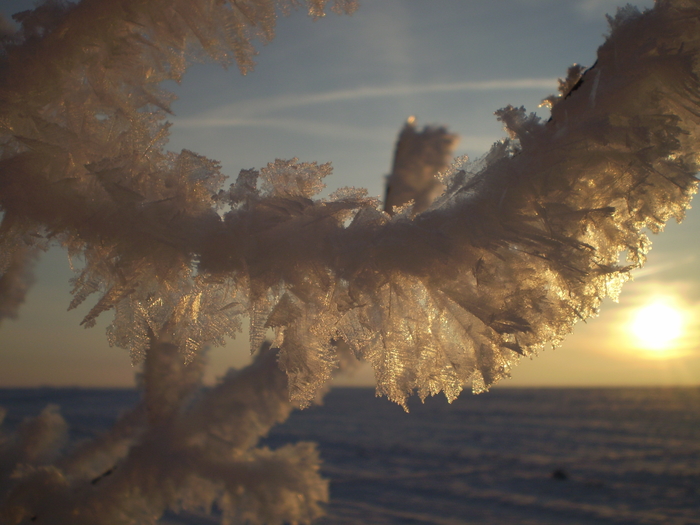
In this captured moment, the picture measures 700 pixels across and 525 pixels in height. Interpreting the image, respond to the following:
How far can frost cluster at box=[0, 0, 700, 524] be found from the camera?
55cm

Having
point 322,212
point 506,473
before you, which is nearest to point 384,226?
point 322,212

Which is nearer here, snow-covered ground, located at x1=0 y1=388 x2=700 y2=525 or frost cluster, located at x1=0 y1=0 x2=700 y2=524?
frost cluster, located at x1=0 y1=0 x2=700 y2=524

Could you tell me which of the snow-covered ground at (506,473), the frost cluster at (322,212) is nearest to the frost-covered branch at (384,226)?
the frost cluster at (322,212)

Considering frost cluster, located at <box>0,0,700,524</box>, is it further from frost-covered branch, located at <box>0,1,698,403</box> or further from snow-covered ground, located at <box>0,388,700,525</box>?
snow-covered ground, located at <box>0,388,700,525</box>

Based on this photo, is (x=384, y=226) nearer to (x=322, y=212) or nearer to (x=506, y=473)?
(x=322, y=212)

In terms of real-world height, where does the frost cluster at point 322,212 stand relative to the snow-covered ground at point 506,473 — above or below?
above

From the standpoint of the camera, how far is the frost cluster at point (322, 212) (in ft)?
1.79

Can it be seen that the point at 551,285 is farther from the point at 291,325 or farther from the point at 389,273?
the point at 291,325

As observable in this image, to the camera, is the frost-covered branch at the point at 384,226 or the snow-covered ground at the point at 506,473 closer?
the frost-covered branch at the point at 384,226

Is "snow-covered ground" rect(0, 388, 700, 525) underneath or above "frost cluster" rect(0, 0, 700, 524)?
underneath

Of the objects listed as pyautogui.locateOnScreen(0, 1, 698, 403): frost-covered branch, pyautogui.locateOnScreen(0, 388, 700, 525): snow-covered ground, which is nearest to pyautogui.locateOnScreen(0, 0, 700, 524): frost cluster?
pyautogui.locateOnScreen(0, 1, 698, 403): frost-covered branch

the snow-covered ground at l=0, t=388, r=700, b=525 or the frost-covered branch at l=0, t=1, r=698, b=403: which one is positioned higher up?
the frost-covered branch at l=0, t=1, r=698, b=403

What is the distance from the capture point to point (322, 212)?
24.0 inches

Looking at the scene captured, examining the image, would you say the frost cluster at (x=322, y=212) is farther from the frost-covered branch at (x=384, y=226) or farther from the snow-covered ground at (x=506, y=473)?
the snow-covered ground at (x=506, y=473)
